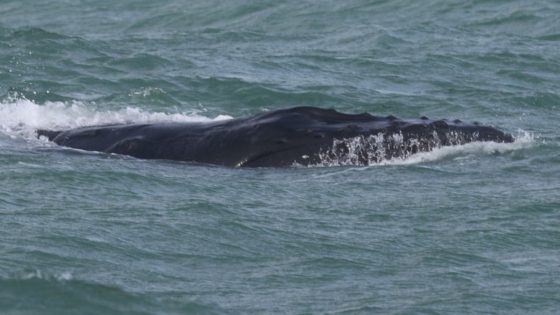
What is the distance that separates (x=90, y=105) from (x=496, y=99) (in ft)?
19.0

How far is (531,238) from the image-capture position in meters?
13.6

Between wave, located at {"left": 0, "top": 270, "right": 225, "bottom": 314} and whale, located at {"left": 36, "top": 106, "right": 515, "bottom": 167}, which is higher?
whale, located at {"left": 36, "top": 106, "right": 515, "bottom": 167}

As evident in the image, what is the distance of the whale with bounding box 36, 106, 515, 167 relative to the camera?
16.4 m

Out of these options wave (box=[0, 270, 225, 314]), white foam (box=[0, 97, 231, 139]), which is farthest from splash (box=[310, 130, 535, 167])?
wave (box=[0, 270, 225, 314])

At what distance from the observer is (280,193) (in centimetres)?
1523

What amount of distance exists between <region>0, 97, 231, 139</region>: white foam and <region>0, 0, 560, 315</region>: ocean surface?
5 cm

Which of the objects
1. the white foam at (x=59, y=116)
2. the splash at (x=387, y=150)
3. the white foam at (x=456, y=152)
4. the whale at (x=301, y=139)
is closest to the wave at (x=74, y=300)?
the whale at (x=301, y=139)

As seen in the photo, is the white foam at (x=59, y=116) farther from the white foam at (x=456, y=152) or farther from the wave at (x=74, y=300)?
the wave at (x=74, y=300)

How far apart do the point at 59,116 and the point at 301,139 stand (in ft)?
17.3

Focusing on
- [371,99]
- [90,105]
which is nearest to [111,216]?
[90,105]

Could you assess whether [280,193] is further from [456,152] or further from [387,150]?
[456,152]

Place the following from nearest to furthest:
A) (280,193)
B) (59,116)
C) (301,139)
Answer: (280,193) < (301,139) < (59,116)

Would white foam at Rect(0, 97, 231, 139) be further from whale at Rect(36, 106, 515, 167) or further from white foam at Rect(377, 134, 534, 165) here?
white foam at Rect(377, 134, 534, 165)

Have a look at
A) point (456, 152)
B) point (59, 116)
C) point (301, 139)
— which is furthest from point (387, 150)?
point (59, 116)
